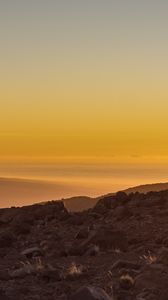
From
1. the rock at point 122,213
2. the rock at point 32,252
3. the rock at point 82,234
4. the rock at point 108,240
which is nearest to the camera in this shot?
the rock at point 108,240

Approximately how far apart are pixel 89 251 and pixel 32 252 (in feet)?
7.74

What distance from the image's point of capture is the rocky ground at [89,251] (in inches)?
640

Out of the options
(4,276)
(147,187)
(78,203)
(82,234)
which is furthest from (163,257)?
(147,187)

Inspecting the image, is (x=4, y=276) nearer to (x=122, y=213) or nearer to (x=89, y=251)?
(x=89, y=251)

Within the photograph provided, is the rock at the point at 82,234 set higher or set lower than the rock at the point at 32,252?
higher

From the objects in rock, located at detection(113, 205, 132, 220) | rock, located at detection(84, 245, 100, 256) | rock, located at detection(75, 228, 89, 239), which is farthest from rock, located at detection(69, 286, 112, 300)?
rock, located at detection(113, 205, 132, 220)

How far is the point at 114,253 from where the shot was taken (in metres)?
21.2

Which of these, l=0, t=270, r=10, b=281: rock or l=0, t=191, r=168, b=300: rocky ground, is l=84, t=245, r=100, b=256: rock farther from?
l=0, t=270, r=10, b=281: rock

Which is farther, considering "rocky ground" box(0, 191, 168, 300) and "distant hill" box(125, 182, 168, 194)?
"distant hill" box(125, 182, 168, 194)

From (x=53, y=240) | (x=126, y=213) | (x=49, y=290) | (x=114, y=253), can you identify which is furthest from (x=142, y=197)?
(x=49, y=290)

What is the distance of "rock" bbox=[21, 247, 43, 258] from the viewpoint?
72.9ft

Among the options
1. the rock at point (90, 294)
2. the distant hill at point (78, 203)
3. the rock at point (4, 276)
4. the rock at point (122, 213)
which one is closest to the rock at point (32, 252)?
the rock at point (4, 276)

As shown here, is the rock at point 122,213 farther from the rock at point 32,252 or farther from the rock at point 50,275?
the rock at point 50,275

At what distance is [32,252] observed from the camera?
22.5m
